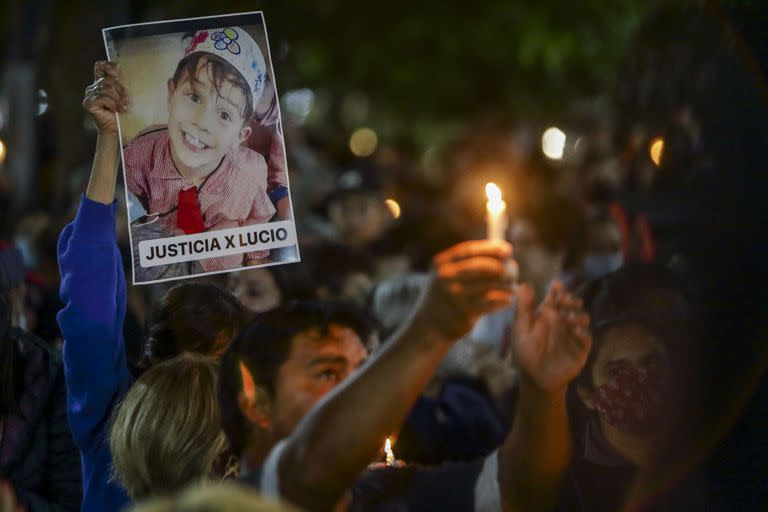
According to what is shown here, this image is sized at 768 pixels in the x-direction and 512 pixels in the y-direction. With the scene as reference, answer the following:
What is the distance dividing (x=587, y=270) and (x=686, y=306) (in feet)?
12.8

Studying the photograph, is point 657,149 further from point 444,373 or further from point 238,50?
point 238,50

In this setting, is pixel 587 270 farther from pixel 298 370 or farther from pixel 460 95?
pixel 460 95

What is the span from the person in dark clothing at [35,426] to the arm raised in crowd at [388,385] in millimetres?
1599

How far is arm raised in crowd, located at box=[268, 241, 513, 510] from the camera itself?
105 inches

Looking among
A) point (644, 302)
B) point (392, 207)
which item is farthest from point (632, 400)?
point (392, 207)

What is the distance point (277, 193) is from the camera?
3.88m

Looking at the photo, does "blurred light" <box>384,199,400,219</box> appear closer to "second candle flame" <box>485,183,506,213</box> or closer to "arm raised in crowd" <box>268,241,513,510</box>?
"second candle flame" <box>485,183,506,213</box>

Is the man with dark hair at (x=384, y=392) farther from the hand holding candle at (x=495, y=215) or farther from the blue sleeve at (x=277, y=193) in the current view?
the blue sleeve at (x=277, y=193)

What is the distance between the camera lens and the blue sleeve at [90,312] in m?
3.81

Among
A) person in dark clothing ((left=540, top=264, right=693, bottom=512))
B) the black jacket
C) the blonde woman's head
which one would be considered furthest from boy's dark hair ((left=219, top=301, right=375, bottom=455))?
the black jacket

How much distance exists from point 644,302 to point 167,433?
1.78m

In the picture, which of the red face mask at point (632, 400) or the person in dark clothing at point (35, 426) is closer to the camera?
the red face mask at point (632, 400)

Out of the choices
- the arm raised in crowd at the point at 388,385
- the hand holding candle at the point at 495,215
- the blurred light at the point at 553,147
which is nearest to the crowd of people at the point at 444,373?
the arm raised in crowd at the point at 388,385

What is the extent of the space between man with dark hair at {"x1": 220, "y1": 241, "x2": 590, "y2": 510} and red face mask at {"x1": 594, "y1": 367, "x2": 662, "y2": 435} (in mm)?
486
